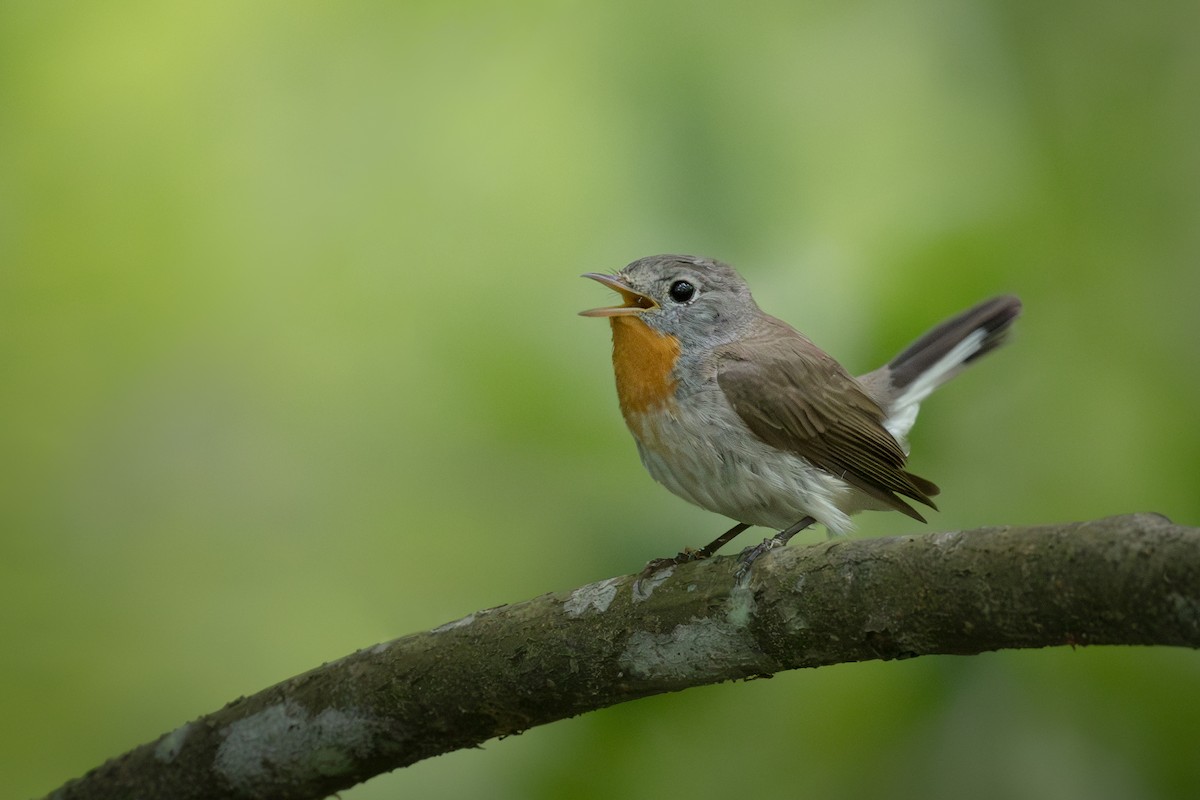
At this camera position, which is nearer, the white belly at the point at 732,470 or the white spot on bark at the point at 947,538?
the white spot on bark at the point at 947,538

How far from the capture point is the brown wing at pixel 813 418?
142 inches

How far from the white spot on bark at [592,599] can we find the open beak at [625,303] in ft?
3.68

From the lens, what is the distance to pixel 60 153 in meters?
5.27

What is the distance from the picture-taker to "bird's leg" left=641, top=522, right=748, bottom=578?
313 centimetres

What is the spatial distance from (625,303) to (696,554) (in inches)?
41.9

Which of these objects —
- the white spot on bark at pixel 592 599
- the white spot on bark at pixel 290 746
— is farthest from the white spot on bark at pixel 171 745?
the white spot on bark at pixel 592 599

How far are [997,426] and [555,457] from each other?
176 cm

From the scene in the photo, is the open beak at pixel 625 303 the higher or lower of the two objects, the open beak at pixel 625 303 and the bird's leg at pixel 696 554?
the higher

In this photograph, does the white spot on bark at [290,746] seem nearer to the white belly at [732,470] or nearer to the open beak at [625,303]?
the white belly at [732,470]

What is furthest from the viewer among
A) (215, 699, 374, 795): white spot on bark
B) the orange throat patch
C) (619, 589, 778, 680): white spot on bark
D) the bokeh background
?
the bokeh background

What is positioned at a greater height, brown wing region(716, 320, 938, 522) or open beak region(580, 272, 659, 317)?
open beak region(580, 272, 659, 317)

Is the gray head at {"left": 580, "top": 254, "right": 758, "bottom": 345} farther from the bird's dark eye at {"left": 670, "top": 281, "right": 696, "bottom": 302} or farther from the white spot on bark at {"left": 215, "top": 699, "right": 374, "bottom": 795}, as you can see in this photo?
the white spot on bark at {"left": 215, "top": 699, "right": 374, "bottom": 795}

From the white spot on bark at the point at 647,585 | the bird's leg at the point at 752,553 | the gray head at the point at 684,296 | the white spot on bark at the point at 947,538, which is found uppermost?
the gray head at the point at 684,296

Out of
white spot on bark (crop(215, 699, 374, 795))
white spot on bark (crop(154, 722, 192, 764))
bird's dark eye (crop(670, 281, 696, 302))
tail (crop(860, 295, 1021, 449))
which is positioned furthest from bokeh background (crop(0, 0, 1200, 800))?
white spot on bark (crop(154, 722, 192, 764))
